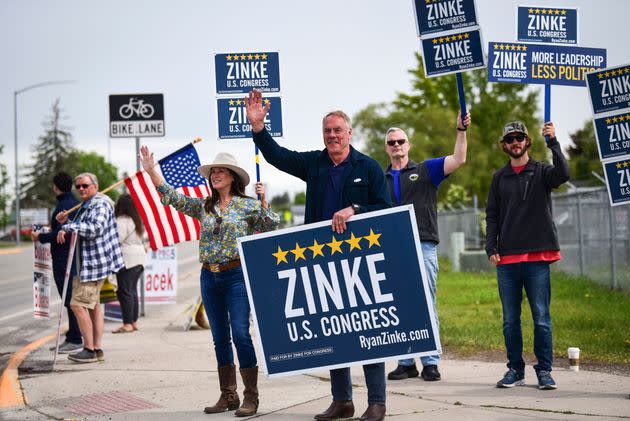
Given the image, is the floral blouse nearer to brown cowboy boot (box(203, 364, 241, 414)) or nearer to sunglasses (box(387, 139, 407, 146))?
brown cowboy boot (box(203, 364, 241, 414))

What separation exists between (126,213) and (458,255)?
1377 centimetres

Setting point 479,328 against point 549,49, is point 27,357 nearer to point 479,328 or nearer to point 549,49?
point 479,328

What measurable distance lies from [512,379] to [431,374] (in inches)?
30.5

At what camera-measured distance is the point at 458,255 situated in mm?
25391

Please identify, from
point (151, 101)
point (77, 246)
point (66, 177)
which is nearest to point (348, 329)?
point (77, 246)

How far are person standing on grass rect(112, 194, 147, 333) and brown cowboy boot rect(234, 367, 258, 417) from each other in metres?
6.01

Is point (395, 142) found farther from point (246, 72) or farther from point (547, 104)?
point (246, 72)

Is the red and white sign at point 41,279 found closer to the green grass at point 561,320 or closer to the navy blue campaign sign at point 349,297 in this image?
the green grass at point 561,320

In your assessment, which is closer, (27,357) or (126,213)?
(27,357)

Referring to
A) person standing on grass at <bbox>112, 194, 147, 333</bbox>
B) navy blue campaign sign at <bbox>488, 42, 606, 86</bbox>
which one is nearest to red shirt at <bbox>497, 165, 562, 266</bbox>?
navy blue campaign sign at <bbox>488, 42, 606, 86</bbox>

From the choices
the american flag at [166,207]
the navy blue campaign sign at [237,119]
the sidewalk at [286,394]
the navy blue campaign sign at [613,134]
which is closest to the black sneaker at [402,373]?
the sidewalk at [286,394]

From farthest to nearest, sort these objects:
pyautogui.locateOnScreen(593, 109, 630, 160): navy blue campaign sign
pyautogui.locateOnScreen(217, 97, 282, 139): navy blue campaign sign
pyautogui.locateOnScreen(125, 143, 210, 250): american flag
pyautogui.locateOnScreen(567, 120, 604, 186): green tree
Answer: pyautogui.locateOnScreen(567, 120, 604, 186): green tree < pyautogui.locateOnScreen(125, 143, 210, 250): american flag < pyautogui.locateOnScreen(217, 97, 282, 139): navy blue campaign sign < pyautogui.locateOnScreen(593, 109, 630, 160): navy blue campaign sign

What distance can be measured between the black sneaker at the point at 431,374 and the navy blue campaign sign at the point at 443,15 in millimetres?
2860

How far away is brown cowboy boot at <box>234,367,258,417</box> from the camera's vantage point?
→ 690cm
